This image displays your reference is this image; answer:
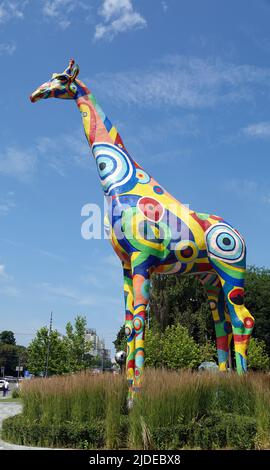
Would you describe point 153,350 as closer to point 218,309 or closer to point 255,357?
point 255,357

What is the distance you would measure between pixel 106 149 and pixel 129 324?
4.06m

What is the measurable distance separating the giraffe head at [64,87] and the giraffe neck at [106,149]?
0.28 ft

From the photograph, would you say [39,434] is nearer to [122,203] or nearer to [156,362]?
[122,203]

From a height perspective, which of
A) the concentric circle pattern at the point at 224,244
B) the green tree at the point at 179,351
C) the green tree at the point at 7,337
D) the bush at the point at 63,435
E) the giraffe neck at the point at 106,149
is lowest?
the bush at the point at 63,435

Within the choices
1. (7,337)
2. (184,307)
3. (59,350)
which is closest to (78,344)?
(59,350)

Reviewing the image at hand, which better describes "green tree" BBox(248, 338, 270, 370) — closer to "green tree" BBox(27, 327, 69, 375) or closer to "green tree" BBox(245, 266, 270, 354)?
"green tree" BBox(245, 266, 270, 354)

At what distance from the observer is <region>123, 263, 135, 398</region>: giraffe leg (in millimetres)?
9852

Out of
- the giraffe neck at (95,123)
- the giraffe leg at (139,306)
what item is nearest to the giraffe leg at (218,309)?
the giraffe leg at (139,306)

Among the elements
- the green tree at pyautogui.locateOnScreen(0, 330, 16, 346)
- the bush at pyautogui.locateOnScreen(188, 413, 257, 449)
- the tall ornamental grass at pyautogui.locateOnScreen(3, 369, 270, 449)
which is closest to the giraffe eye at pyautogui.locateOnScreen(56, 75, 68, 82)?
the tall ornamental grass at pyautogui.locateOnScreen(3, 369, 270, 449)

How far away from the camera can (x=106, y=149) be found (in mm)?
11125

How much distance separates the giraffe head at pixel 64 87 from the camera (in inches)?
450

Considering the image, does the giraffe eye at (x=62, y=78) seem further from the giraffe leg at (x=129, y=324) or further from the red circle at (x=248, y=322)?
the red circle at (x=248, y=322)

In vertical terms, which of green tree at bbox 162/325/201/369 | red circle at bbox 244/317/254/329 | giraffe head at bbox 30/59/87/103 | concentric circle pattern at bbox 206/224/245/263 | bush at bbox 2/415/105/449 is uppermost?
giraffe head at bbox 30/59/87/103

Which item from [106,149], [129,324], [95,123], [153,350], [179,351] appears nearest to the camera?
[129,324]
